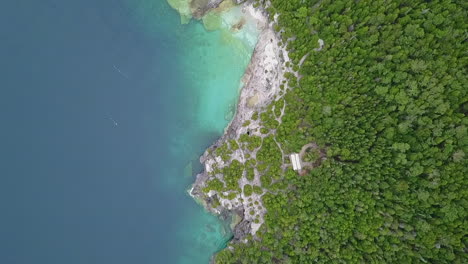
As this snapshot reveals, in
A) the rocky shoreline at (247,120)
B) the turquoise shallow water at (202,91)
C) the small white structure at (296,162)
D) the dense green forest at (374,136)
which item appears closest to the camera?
the dense green forest at (374,136)

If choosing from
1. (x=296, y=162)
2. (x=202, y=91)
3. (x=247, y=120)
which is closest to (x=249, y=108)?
(x=247, y=120)

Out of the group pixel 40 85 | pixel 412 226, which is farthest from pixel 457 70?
pixel 40 85

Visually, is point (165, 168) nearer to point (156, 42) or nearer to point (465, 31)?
point (156, 42)

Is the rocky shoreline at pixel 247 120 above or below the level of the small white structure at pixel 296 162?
above

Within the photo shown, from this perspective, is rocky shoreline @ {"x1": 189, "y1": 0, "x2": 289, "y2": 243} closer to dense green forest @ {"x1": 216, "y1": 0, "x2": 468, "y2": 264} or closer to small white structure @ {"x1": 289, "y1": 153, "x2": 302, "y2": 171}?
dense green forest @ {"x1": 216, "y1": 0, "x2": 468, "y2": 264}

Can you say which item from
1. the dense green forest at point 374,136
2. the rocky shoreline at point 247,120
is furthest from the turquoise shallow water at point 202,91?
the dense green forest at point 374,136

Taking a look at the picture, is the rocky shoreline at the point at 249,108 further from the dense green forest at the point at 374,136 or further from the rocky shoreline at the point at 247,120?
the dense green forest at the point at 374,136

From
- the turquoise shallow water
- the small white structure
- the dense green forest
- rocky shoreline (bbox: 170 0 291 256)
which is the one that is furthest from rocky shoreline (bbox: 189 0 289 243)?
the small white structure

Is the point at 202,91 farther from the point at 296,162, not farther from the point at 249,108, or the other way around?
the point at 296,162
